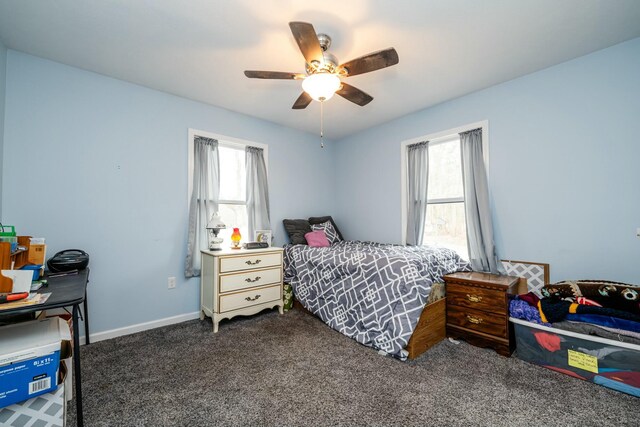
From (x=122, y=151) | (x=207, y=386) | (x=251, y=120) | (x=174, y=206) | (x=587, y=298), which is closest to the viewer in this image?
(x=207, y=386)

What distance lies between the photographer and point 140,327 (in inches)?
101

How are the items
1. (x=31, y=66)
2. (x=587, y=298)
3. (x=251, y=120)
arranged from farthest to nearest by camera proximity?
1. (x=251, y=120)
2. (x=31, y=66)
3. (x=587, y=298)

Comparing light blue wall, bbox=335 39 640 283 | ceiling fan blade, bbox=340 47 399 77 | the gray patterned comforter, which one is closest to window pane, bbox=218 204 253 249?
the gray patterned comforter

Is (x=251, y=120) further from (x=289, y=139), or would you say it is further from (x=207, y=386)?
(x=207, y=386)

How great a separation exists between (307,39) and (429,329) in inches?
91.4

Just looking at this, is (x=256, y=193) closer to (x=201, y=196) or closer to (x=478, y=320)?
(x=201, y=196)

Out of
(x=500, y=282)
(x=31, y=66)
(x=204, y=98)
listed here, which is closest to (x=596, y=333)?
(x=500, y=282)

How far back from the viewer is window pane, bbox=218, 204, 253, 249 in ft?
10.6

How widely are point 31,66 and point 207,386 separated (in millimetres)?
2853

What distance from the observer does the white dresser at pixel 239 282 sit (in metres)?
2.55

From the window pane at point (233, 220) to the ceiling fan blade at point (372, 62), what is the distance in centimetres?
215

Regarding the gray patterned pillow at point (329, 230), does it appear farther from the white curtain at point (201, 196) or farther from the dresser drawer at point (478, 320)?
the dresser drawer at point (478, 320)

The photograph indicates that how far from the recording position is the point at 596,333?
67.9 inches

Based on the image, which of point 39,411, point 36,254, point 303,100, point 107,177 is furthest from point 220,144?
point 39,411
